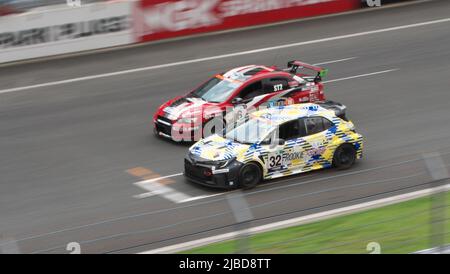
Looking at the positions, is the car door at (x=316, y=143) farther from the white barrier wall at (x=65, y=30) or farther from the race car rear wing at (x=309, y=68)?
the white barrier wall at (x=65, y=30)

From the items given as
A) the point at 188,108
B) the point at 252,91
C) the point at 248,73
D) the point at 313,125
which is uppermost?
the point at 248,73

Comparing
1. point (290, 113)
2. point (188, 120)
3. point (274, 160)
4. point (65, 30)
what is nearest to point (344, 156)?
point (290, 113)

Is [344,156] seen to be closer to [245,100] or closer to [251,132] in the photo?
[251,132]

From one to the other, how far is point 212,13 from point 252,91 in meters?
9.63

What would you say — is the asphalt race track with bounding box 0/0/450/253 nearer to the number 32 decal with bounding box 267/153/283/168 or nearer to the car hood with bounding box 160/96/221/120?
the number 32 decal with bounding box 267/153/283/168

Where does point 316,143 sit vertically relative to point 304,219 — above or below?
above

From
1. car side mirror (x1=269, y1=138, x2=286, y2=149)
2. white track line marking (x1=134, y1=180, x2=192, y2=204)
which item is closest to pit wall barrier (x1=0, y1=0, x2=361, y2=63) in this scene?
white track line marking (x1=134, y1=180, x2=192, y2=204)

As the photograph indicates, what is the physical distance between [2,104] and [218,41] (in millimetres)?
8268

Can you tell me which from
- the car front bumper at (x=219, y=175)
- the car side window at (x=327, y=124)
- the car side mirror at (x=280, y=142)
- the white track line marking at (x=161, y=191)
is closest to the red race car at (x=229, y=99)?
the car side window at (x=327, y=124)

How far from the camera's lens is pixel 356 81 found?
77.2ft

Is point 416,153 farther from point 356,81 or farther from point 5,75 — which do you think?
point 5,75

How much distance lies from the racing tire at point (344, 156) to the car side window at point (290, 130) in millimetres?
914

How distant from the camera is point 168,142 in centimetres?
1922

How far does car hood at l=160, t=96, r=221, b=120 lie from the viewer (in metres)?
18.9
